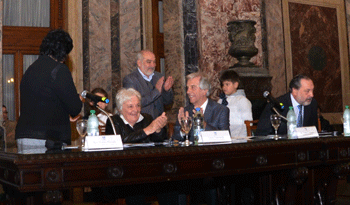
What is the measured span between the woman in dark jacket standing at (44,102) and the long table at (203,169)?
20.1 inches

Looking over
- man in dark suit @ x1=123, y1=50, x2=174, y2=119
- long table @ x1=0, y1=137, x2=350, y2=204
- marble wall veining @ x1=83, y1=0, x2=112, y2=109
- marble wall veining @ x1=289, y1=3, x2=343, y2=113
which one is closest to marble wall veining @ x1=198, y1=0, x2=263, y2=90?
marble wall veining @ x1=83, y1=0, x2=112, y2=109

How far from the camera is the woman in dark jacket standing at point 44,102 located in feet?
11.1

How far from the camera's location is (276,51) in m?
8.63

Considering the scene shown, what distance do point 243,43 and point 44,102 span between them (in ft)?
14.4

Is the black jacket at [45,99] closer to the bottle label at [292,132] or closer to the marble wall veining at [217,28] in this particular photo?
the bottle label at [292,132]

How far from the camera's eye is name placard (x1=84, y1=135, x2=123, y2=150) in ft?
9.05

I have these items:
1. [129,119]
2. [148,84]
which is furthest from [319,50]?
[129,119]

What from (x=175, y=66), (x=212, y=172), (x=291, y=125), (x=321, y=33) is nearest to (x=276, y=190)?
(x=291, y=125)

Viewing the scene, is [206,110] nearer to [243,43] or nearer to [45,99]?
[45,99]

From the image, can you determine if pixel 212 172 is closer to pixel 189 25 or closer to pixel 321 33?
pixel 189 25

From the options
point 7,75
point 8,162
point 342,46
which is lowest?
point 8,162

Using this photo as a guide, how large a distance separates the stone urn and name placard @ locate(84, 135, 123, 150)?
4.61m

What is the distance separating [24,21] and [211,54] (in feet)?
9.81

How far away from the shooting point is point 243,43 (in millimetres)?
7254
